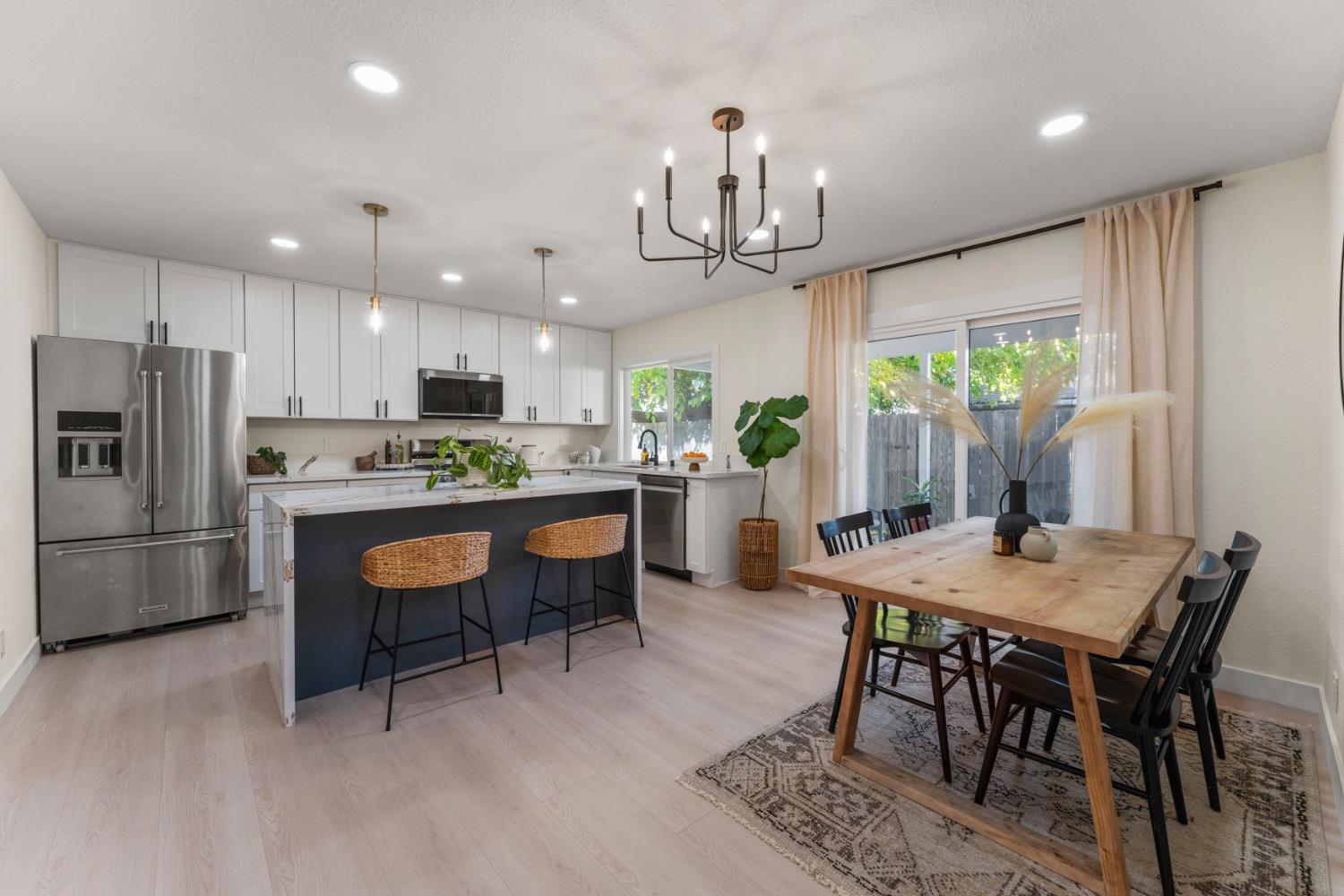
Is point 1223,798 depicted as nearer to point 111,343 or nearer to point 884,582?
point 884,582

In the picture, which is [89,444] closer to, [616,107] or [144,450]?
[144,450]

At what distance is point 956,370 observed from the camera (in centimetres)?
→ 383

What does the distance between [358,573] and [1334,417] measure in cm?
422

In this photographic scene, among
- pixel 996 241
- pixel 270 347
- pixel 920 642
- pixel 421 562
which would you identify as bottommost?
pixel 920 642

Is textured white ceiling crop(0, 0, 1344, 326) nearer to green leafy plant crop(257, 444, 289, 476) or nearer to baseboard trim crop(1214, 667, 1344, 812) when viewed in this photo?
green leafy plant crop(257, 444, 289, 476)

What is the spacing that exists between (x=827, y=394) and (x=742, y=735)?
270cm

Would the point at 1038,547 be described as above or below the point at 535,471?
below

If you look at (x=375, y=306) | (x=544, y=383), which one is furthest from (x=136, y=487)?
(x=544, y=383)

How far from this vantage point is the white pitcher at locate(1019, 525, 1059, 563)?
2064 millimetres

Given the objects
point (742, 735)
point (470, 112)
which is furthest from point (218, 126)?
point (742, 735)

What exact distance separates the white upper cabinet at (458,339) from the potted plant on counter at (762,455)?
2.66 metres

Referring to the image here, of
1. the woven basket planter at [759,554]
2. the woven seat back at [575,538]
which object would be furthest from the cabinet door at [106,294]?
the woven basket planter at [759,554]

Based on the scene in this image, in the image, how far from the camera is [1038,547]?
81.3 inches

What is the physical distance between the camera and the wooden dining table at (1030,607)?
1.47m
